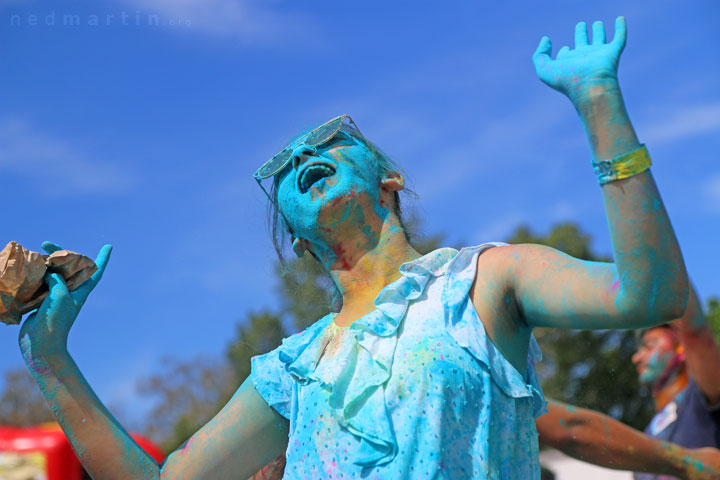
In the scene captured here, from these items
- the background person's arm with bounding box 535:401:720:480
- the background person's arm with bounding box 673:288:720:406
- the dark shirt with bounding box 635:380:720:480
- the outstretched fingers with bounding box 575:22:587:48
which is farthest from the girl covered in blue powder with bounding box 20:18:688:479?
the dark shirt with bounding box 635:380:720:480

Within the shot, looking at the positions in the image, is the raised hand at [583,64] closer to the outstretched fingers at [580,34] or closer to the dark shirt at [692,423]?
the outstretched fingers at [580,34]

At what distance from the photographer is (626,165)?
1.63m

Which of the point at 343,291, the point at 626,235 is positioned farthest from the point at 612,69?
the point at 343,291

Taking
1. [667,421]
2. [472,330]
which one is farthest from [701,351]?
[472,330]

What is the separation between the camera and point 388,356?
6.35 feet

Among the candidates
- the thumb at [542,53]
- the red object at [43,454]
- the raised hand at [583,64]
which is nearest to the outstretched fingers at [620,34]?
the raised hand at [583,64]

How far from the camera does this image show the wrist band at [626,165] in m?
1.63

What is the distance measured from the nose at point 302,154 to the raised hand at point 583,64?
2.37 feet

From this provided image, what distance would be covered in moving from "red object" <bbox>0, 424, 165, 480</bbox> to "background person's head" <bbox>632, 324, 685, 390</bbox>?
10.0 ft

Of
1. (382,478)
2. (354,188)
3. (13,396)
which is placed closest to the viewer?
(382,478)

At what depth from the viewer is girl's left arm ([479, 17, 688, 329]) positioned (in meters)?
1.63

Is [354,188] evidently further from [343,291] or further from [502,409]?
[502,409]

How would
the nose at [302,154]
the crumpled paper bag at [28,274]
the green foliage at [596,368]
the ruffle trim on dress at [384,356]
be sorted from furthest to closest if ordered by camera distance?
1. the green foliage at [596,368]
2. the nose at [302,154]
3. the crumpled paper bag at [28,274]
4. the ruffle trim on dress at [384,356]

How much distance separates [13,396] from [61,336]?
1868cm
